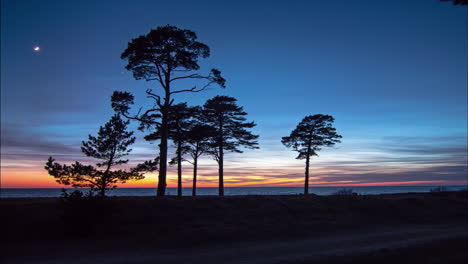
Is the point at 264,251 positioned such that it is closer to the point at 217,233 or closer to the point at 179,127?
the point at 217,233

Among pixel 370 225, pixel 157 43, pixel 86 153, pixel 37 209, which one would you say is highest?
pixel 157 43

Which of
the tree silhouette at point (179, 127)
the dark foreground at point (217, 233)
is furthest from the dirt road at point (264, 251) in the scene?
the tree silhouette at point (179, 127)

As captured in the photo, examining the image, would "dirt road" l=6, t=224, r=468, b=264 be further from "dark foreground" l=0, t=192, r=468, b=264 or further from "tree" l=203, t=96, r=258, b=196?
"tree" l=203, t=96, r=258, b=196

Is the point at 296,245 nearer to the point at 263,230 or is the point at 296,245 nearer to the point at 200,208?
the point at 263,230

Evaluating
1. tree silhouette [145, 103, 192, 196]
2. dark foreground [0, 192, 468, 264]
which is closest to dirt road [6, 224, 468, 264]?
dark foreground [0, 192, 468, 264]

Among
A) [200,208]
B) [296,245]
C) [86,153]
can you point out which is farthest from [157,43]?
[296,245]

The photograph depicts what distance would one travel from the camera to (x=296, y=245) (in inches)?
542

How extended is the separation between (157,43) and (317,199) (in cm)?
1632

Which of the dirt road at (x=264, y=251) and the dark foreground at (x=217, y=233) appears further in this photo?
the dark foreground at (x=217, y=233)

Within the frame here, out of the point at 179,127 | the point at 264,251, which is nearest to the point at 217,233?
the point at 264,251

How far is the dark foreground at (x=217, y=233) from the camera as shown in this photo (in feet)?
37.8

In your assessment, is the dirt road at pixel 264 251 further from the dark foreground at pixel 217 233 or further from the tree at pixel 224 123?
the tree at pixel 224 123

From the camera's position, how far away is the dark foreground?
11.5 meters

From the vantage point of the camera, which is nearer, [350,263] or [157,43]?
[350,263]
